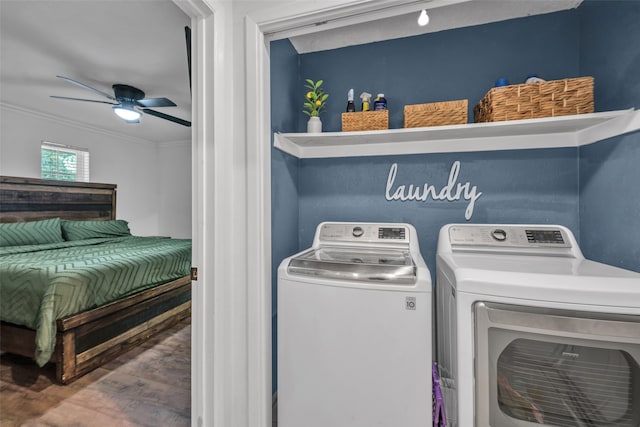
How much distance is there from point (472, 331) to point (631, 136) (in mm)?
1114

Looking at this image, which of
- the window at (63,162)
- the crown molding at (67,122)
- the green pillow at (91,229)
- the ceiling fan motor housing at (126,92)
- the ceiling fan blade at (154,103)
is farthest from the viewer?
the window at (63,162)

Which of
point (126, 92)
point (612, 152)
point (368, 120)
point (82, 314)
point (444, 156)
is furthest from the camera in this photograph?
point (126, 92)

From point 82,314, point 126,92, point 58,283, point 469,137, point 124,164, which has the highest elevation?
point 126,92

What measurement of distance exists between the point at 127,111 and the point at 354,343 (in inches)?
135

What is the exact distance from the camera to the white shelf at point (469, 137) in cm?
136

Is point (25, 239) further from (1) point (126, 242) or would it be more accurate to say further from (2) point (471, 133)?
→ (2) point (471, 133)

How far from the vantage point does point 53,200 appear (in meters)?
3.98

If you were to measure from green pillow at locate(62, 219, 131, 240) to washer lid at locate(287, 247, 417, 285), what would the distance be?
393cm

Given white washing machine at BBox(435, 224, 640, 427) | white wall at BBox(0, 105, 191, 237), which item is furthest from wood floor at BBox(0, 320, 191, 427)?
white wall at BBox(0, 105, 191, 237)

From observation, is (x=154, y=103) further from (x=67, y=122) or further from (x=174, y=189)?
(x=174, y=189)

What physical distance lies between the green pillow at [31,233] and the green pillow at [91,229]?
0.39 ft

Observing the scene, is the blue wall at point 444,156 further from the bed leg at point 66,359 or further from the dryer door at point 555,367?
the bed leg at point 66,359

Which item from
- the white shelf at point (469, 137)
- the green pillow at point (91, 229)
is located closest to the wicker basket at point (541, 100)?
the white shelf at point (469, 137)

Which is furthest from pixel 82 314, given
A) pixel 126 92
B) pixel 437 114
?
pixel 437 114
